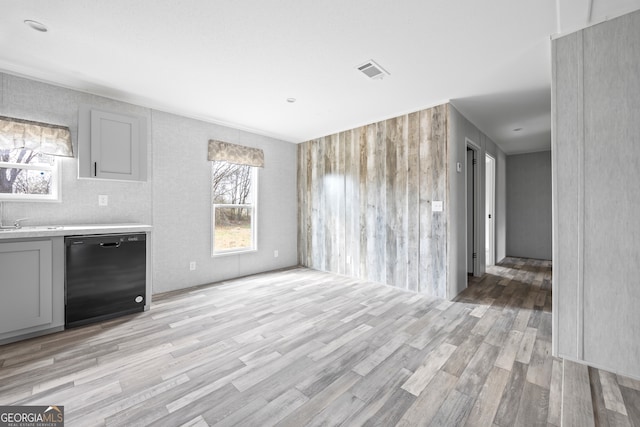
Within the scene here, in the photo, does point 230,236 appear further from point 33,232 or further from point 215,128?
point 33,232

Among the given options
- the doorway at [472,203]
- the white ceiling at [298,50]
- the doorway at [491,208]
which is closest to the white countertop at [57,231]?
the white ceiling at [298,50]

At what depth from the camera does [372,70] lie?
2.63 meters

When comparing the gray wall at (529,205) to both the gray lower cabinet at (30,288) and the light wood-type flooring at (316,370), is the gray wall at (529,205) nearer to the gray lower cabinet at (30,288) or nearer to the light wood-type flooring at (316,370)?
the light wood-type flooring at (316,370)

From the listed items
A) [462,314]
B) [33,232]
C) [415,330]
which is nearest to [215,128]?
[33,232]

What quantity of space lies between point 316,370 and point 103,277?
2399mm

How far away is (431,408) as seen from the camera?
5.05ft

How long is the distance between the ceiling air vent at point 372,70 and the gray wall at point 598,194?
4.45 feet

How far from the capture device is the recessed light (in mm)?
1967

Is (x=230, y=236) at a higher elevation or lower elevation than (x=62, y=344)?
higher

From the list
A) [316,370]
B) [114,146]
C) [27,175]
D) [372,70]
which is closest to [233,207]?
[114,146]

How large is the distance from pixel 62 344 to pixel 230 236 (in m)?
2.45

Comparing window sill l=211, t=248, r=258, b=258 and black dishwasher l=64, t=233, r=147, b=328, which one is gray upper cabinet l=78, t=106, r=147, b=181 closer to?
black dishwasher l=64, t=233, r=147, b=328

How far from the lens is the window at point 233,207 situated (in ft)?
14.1

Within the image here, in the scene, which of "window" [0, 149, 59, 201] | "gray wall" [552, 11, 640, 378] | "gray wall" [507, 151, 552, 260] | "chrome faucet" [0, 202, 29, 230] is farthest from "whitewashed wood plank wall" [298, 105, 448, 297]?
"gray wall" [507, 151, 552, 260]
